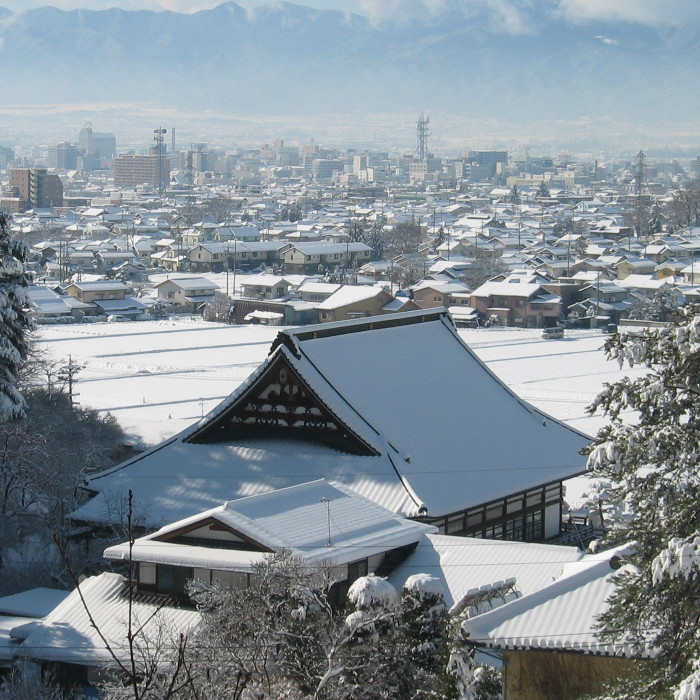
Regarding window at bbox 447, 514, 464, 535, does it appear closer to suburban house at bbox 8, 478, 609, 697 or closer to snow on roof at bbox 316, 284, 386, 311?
suburban house at bbox 8, 478, 609, 697

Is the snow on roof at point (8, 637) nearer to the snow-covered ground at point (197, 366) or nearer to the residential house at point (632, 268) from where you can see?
the snow-covered ground at point (197, 366)

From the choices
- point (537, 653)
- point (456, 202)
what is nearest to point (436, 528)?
point (537, 653)

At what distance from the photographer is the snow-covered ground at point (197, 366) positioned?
83.0ft

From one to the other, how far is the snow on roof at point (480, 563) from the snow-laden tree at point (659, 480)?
4.70m

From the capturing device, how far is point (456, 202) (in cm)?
11456

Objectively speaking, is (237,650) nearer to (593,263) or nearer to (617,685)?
(617,685)

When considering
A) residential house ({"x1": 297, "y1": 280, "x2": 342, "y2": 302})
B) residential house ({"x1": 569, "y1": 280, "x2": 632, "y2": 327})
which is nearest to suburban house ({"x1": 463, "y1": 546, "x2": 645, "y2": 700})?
residential house ({"x1": 569, "y1": 280, "x2": 632, "y2": 327})

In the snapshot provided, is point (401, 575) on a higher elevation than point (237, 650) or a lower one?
lower

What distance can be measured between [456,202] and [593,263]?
2334 inches

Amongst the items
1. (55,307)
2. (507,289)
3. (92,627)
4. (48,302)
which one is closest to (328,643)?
(92,627)

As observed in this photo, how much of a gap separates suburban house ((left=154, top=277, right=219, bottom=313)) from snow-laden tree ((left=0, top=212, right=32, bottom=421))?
34.6 metres

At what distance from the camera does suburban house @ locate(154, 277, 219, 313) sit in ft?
161

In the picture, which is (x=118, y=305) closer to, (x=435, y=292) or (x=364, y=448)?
(x=435, y=292)

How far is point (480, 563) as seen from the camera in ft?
34.1
